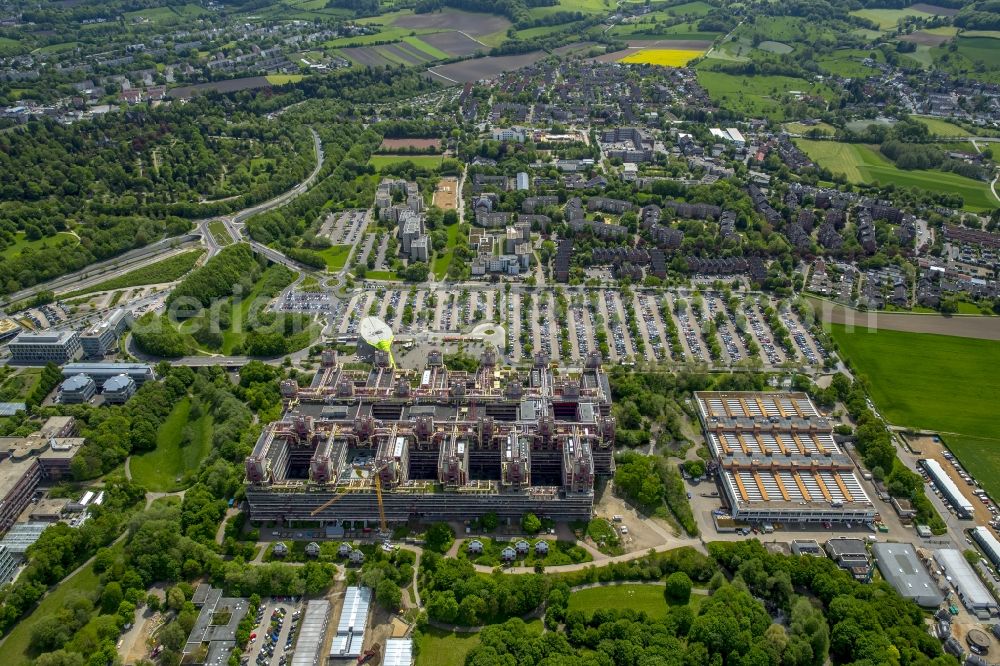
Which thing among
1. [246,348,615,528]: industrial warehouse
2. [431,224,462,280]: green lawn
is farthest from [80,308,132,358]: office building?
[431,224,462,280]: green lawn

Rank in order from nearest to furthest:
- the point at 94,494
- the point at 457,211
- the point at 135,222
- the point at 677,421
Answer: the point at 94,494 → the point at 677,421 → the point at 135,222 → the point at 457,211

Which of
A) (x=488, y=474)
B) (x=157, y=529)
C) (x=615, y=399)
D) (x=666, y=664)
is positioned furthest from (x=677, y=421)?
(x=157, y=529)

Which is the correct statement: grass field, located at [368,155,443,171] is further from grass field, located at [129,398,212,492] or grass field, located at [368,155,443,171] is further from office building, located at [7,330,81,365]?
grass field, located at [129,398,212,492]

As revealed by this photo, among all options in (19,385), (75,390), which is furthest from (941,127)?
(19,385)

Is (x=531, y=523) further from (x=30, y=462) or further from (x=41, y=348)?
(x=41, y=348)

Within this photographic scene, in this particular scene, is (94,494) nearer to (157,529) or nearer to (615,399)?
(157,529)
